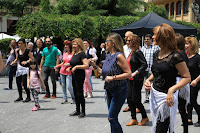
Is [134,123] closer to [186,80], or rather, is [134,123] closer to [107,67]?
[107,67]

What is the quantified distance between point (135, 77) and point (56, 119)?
201 centimetres

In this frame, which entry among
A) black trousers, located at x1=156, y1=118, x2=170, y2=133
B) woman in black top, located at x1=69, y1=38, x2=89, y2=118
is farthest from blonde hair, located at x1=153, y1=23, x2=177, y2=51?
woman in black top, located at x1=69, y1=38, x2=89, y2=118

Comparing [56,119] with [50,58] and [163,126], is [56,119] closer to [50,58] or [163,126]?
[50,58]

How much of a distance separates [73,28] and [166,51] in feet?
49.0

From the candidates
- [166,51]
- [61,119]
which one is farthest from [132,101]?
[166,51]

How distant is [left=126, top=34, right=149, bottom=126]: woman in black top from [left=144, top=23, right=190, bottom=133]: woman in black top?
2.29 m

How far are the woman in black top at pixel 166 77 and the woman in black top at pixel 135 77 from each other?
2.29 meters

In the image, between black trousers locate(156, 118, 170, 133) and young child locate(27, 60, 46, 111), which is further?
young child locate(27, 60, 46, 111)

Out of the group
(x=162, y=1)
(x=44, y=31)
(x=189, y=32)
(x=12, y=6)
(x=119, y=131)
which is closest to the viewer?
(x=119, y=131)

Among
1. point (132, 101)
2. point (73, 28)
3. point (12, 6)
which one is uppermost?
point (12, 6)

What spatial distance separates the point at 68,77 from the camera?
8.30 m

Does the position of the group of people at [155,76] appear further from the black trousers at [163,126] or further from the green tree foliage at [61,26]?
the green tree foliage at [61,26]

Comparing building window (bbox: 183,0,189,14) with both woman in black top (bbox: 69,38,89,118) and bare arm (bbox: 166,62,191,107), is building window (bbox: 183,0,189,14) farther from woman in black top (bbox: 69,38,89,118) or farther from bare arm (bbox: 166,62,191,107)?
bare arm (bbox: 166,62,191,107)

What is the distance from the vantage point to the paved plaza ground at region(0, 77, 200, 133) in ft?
18.7
